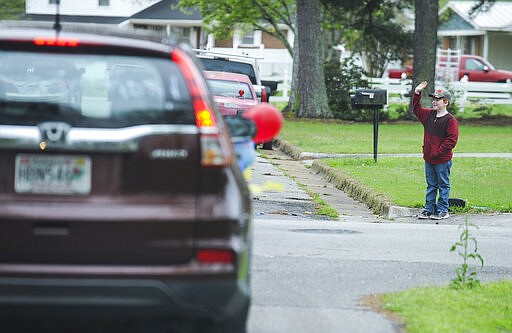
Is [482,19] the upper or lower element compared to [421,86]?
upper

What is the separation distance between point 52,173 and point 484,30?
54.2m

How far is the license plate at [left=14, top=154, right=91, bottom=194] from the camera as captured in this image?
5.65m

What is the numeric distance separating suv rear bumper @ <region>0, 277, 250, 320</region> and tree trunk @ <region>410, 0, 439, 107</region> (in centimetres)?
3043

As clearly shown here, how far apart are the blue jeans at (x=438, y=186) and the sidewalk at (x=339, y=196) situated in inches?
8.5

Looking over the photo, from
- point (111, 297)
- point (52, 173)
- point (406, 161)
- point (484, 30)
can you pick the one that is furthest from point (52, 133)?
point (484, 30)

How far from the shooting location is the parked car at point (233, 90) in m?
21.5

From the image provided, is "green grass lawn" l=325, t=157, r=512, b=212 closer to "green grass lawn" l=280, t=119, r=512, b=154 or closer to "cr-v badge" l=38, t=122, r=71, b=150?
"green grass lawn" l=280, t=119, r=512, b=154

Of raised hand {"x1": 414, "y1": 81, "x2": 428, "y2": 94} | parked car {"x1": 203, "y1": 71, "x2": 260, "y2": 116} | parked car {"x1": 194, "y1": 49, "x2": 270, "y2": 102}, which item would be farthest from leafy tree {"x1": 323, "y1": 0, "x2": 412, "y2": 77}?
raised hand {"x1": 414, "y1": 81, "x2": 428, "y2": 94}

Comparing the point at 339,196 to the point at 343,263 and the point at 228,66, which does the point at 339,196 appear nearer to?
the point at 343,263

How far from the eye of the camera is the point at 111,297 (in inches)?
218

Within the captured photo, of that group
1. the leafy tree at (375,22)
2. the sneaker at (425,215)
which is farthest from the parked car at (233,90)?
the leafy tree at (375,22)

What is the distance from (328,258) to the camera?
10.4 metres

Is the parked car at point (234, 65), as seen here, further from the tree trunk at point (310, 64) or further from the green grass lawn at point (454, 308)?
the green grass lawn at point (454, 308)

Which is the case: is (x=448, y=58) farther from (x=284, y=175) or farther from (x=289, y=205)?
(x=289, y=205)
